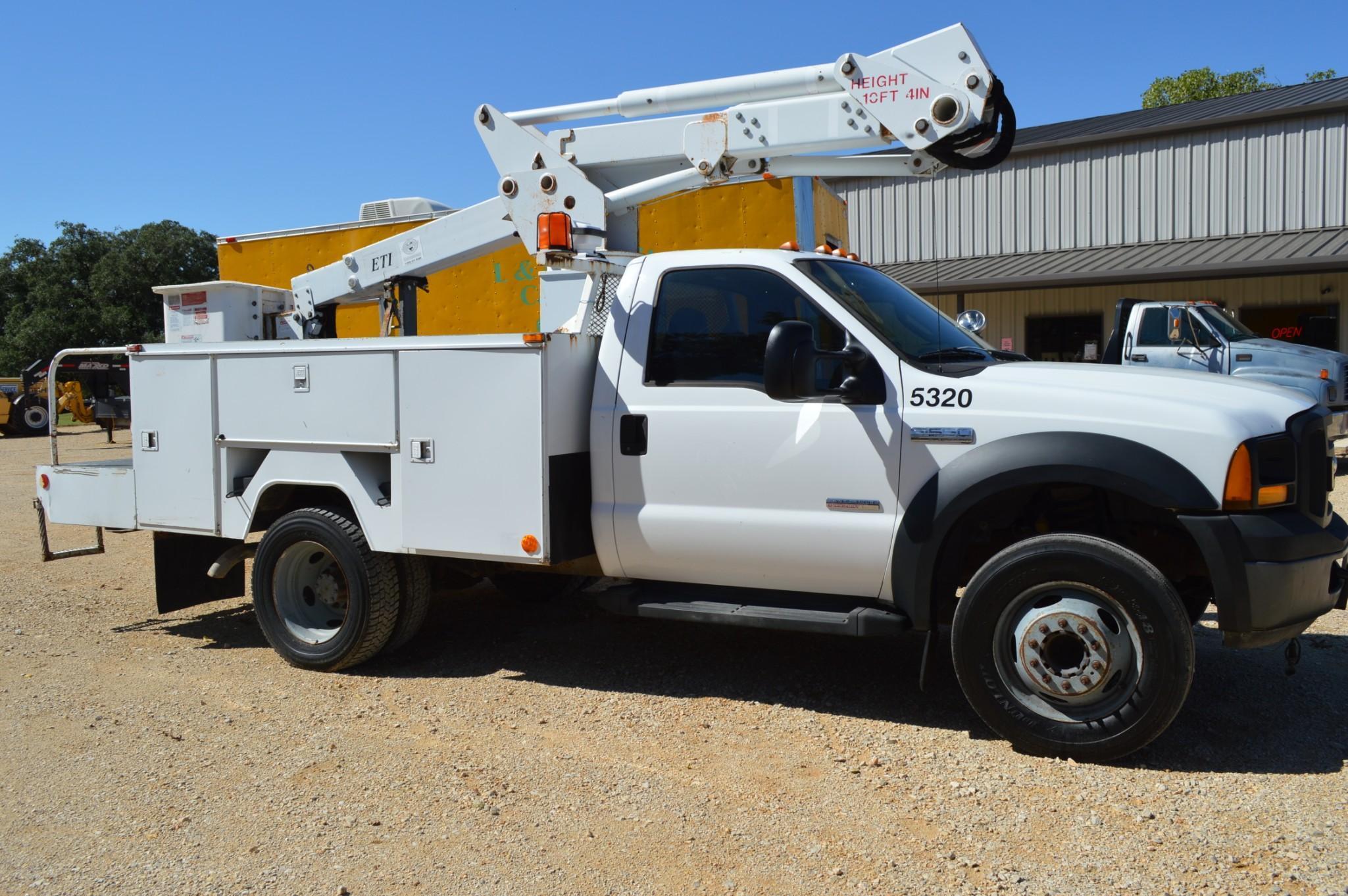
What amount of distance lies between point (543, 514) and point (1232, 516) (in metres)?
2.94

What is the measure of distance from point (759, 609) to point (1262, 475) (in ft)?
6.97

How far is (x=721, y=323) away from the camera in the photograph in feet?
16.7

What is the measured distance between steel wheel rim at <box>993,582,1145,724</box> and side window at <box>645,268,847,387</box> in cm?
142

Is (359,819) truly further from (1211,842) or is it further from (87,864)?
(1211,842)

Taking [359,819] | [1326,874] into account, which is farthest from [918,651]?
[359,819]

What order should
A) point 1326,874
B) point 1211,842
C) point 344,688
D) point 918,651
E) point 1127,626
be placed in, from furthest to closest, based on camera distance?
point 918,651
point 344,688
point 1127,626
point 1211,842
point 1326,874

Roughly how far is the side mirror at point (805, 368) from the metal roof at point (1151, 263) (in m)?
12.7

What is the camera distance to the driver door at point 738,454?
4699mm

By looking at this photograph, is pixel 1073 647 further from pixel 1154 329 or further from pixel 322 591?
pixel 1154 329

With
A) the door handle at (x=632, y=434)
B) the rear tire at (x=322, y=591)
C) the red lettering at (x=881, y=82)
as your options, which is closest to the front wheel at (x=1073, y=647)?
the door handle at (x=632, y=434)

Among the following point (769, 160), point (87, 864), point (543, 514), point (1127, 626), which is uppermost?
point (769, 160)

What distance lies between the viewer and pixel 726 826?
3773 millimetres

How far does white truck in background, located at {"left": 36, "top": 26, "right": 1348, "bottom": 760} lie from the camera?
4211 mm

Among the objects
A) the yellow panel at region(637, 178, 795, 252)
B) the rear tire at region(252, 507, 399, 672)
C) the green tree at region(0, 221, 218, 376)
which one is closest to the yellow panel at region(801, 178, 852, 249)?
the yellow panel at region(637, 178, 795, 252)
